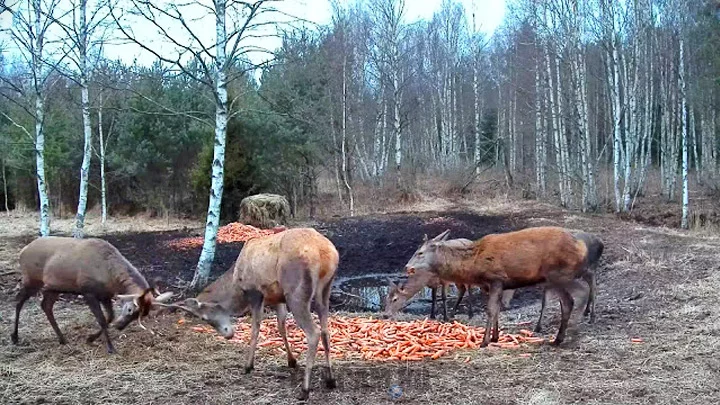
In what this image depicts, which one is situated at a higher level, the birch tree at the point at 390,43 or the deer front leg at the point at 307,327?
the birch tree at the point at 390,43

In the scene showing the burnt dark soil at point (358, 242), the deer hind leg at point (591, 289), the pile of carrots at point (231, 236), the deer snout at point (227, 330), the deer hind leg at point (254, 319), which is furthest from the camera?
the pile of carrots at point (231, 236)

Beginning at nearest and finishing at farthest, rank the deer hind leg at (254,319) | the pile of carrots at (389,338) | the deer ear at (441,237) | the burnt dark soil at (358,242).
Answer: the deer hind leg at (254,319), the pile of carrots at (389,338), the deer ear at (441,237), the burnt dark soil at (358,242)

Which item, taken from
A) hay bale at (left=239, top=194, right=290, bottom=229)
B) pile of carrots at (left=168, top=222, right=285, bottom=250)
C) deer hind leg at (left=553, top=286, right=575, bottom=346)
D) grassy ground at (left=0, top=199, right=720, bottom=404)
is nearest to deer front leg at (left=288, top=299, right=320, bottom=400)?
grassy ground at (left=0, top=199, right=720, bottom=404)

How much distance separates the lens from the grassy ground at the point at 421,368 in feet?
19.4

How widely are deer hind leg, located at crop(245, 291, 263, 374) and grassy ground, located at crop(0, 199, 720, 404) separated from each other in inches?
6.1

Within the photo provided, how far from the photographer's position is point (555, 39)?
24.2m

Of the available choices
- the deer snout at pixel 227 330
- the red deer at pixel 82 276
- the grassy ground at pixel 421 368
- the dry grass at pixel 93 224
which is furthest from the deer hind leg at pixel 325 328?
the dry grass at pixel 93 224

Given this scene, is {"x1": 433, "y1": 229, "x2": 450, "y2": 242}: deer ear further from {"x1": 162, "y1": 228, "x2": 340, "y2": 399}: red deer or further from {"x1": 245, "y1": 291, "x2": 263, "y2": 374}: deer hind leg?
{"x1": 245, "y1": 291, "x2": 263, "y2": 374}: deer hind leg

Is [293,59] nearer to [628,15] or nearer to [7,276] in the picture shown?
[7,276]

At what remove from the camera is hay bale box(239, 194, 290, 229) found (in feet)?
68.0

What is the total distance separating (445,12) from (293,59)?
1158 inches

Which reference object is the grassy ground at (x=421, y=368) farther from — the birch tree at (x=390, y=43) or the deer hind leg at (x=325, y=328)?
the birch tree at (x=390, y=43)

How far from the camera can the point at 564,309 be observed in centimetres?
760

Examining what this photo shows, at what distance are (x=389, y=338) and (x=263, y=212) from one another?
13252 millimetres
